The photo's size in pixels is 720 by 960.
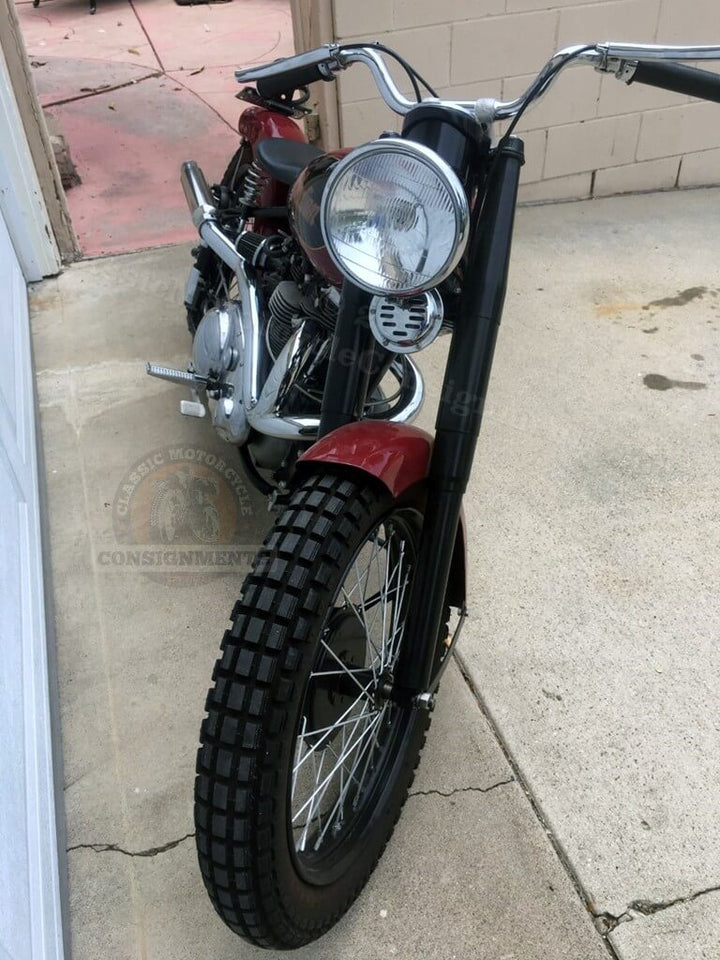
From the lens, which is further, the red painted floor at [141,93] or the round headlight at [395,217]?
the red painted floor at [141,93]

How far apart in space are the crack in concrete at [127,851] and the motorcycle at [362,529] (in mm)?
233

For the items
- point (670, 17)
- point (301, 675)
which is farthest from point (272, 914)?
point (670, 17)

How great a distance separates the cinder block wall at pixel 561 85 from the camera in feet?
10.6

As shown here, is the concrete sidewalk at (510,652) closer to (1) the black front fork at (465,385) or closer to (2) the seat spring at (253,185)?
(1) the black front fork at (465,385)

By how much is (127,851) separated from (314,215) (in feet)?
4.11

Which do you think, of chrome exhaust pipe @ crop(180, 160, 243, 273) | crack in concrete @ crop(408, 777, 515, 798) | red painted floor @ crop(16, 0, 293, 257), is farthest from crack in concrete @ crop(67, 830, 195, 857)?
red painted floor @ crop(16, 0, 293, 257)

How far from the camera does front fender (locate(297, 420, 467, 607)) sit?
119 cm

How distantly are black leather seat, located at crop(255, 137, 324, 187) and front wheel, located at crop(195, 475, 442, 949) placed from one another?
1015 mm

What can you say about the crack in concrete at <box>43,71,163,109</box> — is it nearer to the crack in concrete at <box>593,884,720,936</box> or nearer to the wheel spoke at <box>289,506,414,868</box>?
the wheel spoke at <box>289,506,414,868</box>

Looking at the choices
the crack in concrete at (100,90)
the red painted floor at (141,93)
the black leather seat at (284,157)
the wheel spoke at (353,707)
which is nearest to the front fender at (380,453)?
the wheel spoke at (353,707)

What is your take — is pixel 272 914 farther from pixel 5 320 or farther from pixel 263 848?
pixel 5 320

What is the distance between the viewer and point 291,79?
161cm

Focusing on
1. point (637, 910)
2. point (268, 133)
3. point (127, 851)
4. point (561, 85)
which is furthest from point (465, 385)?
point (561, 85)

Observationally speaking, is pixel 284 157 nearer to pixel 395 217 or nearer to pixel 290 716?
pixel 395 217
